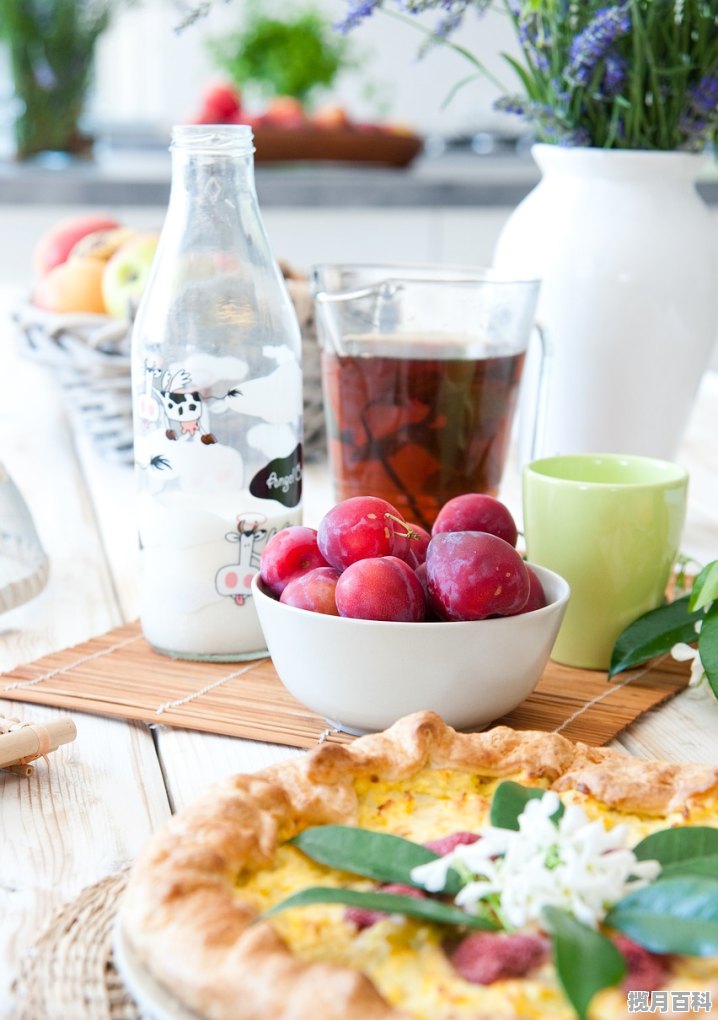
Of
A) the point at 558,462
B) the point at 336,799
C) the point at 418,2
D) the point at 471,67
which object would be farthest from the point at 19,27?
the point at 336,799

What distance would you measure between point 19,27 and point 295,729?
313 cm

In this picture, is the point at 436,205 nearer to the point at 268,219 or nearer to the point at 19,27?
the point at 268,219

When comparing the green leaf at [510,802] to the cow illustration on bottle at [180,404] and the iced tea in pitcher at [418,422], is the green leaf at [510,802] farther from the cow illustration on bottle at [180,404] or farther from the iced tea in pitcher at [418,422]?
the iced tea in pitcher at [418,422]

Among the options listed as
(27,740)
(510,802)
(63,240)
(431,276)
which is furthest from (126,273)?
(510,802)

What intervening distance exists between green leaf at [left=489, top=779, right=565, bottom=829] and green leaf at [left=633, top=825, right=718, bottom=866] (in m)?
0.05

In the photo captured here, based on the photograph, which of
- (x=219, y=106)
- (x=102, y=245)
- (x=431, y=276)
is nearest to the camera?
(x=431, y=276)

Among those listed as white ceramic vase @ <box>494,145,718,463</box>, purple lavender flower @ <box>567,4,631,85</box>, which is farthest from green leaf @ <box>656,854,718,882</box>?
purple lavender flower @ <box>567,4,631,85</box>

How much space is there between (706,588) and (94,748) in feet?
1.35

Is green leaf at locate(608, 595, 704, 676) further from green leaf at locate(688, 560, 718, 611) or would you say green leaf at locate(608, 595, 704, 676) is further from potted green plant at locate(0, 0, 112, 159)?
potted green plant at locate(0, 0, 112, 159)

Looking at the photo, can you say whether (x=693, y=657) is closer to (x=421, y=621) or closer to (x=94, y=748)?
(x=421, y=621)

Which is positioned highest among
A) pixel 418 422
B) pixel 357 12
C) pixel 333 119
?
pixel 357 12

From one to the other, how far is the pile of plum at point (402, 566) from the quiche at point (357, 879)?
9 cm

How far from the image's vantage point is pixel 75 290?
5.11 feet

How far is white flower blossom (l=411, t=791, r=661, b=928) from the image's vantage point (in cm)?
50
